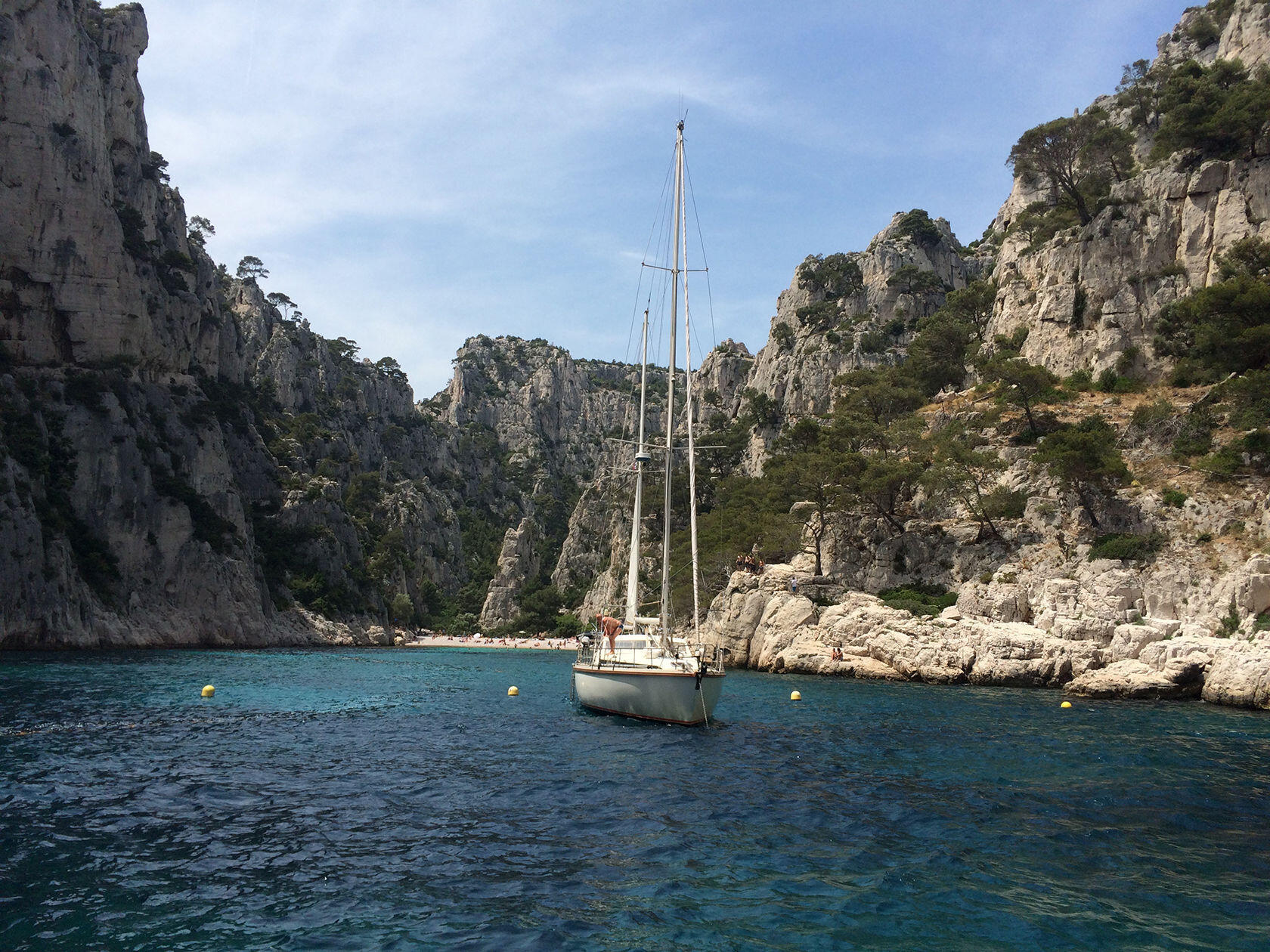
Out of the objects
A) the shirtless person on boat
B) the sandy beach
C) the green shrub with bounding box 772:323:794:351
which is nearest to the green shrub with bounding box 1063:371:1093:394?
the shirtless person on boat

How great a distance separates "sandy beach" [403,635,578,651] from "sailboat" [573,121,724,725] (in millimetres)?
66279

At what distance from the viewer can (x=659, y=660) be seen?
25531 mm

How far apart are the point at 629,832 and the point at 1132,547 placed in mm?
39020

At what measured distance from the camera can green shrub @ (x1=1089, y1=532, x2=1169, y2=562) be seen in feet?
140

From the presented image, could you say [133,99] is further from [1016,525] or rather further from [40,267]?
[1016,525]

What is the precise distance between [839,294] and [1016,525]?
239 feet

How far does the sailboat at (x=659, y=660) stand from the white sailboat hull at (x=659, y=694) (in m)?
0.02

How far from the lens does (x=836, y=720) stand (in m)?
A: 27.1

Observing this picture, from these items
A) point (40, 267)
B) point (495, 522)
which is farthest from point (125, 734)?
point (495, 522)

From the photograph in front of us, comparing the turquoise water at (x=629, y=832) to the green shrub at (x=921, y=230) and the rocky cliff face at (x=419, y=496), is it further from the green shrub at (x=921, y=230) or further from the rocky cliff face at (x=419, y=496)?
the green shrub at (x=921, y=230)

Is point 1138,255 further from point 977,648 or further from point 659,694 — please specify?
point 659,694

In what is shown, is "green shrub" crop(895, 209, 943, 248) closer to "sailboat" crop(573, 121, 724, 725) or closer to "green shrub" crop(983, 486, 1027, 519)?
"green shrub" crop(983, 486, 1027, 519)

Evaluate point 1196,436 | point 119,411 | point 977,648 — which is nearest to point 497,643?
point 119,411

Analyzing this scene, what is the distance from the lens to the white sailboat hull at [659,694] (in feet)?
79.8
